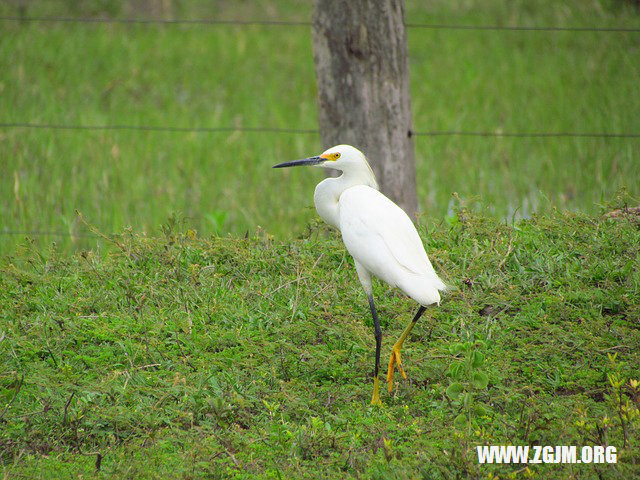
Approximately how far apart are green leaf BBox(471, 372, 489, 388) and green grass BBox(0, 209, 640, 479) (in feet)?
0.03

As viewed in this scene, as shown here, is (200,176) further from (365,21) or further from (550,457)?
(550,457)

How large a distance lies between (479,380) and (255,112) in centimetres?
536

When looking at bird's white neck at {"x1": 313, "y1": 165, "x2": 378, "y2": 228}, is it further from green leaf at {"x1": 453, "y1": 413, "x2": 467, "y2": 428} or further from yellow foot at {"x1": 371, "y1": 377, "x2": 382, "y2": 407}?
green leaf at {"x1": 453, "y1": 413, "x2": 467, "y2": 428}

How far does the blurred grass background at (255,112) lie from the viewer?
598 cm

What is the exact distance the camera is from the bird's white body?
324cm

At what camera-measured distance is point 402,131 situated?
4848 mm

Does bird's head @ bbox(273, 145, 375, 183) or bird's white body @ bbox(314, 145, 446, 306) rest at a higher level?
bird's head @ bbox(273, 145, 375, 183)

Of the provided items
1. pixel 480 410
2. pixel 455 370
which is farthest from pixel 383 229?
pixel 480 410

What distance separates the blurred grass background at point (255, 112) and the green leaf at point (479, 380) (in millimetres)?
1660

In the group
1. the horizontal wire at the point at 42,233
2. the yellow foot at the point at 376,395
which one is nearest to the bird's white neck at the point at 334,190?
the yellow foot at the point at 376,395

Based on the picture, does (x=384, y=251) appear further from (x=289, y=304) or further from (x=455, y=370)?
(x=289, y=304)

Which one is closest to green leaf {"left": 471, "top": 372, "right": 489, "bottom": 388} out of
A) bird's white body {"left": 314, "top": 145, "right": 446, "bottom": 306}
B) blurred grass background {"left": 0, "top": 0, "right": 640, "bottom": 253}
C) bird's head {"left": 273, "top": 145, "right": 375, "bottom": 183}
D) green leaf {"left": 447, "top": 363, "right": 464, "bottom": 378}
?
green leaf {"left": 447, "top": 363, "right": 464, "bottom": 378}

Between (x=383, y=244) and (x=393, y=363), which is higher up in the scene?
(x=383, y=244)

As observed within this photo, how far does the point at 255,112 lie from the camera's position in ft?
26.5
